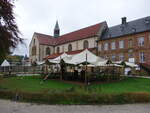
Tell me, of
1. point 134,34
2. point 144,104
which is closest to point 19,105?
point 144,104

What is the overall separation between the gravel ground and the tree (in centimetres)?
522

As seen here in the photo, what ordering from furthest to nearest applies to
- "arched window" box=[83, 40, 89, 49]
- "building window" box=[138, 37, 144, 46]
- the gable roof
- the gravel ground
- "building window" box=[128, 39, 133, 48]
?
"arched window" box=[83, 40, 89, 49], "building window" box=[128, 39, 133, 48], the gable roof, "building window" box=[138, 37, 144, 46], the gravel ground

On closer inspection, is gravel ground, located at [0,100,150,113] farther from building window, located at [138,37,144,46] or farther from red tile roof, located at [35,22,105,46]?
red tile roof, located at [35,22,105,46]

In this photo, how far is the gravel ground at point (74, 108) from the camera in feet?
20.1

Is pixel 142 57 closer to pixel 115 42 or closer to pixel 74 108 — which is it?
pixel 115 42

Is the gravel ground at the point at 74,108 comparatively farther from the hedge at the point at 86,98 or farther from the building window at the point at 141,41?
the building window at the point at 141,41

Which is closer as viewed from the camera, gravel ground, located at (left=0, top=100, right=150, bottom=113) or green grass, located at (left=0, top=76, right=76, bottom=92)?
gravel ground, located at (left=0, top=100, right=150, bottom=113)

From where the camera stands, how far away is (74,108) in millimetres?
6492

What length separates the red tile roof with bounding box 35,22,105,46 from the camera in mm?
38812

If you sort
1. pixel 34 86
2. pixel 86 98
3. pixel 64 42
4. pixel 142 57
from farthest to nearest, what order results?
pixel 64 42
pixel 142 57
pixel 34 86
pixel 86 98

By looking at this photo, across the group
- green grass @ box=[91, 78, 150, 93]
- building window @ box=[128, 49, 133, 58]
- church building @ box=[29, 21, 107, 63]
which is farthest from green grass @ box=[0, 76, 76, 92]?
church building @ box=[29, 21, 107, 63]

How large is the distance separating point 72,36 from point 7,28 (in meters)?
35.5

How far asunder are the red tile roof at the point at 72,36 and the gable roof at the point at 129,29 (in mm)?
2924

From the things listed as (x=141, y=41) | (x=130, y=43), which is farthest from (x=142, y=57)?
(x=130, y=43)
